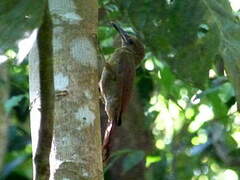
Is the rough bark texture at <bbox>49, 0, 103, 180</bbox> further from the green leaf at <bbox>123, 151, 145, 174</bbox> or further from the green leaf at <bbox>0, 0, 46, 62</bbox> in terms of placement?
the green leaf at <bbox>123, 151, 145, 174</bbox>

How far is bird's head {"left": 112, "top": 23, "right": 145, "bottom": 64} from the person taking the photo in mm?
3346

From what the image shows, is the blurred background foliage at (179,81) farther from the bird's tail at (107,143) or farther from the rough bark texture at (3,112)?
the bird's tail at (107,143)

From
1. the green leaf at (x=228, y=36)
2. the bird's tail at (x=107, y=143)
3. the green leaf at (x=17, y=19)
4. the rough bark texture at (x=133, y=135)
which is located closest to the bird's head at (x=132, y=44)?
the bird's tail at (x=107, y=143)

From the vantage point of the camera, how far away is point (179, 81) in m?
4.61

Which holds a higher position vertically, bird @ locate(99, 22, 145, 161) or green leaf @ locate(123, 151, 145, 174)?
bird @ locate(99, 22, 145, 161)

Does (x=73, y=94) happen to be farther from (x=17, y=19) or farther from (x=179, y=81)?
(x=179, y=81)

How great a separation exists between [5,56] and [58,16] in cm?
61

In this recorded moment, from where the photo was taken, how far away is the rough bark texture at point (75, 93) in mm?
1761

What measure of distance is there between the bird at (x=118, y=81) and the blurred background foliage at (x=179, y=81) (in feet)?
0.45

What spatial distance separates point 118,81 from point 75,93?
1.16m

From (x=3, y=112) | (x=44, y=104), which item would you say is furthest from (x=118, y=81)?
(x=44, y=104)

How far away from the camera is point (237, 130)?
224 inches

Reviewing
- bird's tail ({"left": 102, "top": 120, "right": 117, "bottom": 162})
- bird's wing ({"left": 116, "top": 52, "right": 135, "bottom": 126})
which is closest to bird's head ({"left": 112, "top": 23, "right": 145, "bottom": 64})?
bird's wing ({"left": 116, "top": 52, "right": 135, "bottom": 126})

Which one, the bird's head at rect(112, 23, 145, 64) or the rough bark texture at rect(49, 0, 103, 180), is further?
the bird's head at rect(112, 23, 145, 64)
